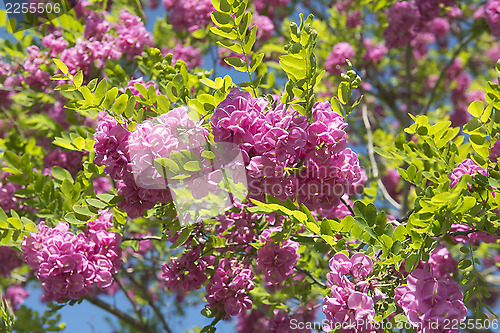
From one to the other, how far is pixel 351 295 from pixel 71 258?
1200 mm

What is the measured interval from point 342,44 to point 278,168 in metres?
2.83

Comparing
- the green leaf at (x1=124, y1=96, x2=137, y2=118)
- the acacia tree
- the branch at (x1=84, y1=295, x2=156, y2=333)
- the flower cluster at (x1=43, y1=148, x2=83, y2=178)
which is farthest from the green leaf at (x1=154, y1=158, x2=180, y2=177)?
the branch at (x1=84, y1=295, x2=156, y2=333)

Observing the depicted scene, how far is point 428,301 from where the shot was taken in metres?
1.44

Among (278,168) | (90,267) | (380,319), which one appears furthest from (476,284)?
(90,267)

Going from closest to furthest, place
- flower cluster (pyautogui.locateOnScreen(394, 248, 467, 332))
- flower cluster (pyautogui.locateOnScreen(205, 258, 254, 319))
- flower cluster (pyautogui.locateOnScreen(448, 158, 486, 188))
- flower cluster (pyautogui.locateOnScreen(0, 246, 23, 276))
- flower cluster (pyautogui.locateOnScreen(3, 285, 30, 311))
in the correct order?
flower cluster (pyautogui.locateOnScreen(394, 248, 467, 332))
flower cluster (pyautogui.locateOnScreen(448, 158, 486, 188))
flower cluster (pyautogui.locateOnScreen(205, 258, 254, 319))
flower cluster (pyautogui.locateOnScreen(0, 246, 23, 276))
flower cluster (pyautogui.locateOnScreen(3, 285, 30, 311))

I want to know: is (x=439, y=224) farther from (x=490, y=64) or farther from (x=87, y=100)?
(x=490, y=64)

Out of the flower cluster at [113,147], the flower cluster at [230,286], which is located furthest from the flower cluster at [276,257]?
the flower cluster at [113,147]

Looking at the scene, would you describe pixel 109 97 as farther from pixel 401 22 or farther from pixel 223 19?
pixel 401 22

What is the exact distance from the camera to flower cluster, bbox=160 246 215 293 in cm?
205

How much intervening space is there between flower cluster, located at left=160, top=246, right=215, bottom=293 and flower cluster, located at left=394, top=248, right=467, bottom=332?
0.95 metres

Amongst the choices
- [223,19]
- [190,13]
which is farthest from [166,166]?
[190,13]

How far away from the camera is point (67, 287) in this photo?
6.26ft

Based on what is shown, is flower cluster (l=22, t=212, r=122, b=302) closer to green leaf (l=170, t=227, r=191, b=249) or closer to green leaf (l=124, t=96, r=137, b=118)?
green leaf (l=170, t=227, r=191, b=249)

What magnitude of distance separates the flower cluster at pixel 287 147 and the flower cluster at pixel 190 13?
2.14 meters
